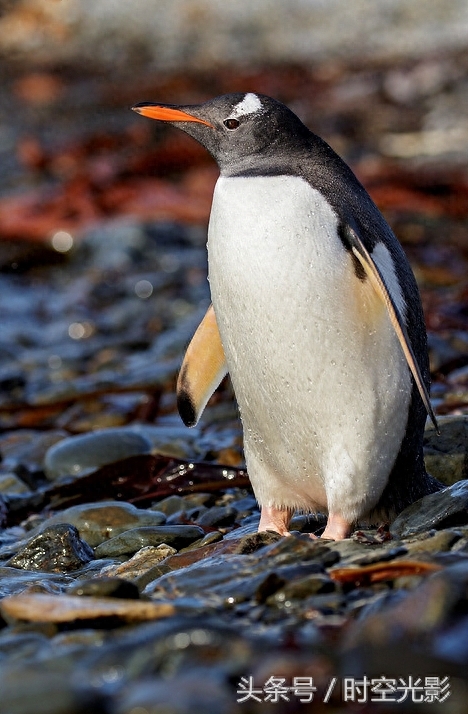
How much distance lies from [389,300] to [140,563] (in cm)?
106

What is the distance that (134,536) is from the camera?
366 cm

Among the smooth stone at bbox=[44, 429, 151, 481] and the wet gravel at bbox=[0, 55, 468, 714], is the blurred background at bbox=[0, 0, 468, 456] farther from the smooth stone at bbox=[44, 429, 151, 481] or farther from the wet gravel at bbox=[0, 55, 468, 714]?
the smooth stone at bbox=[44, 429, 151, 481]

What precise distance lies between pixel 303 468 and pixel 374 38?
13.0m

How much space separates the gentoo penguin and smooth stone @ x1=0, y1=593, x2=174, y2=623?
1094 mm

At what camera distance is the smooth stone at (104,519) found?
3.94 m

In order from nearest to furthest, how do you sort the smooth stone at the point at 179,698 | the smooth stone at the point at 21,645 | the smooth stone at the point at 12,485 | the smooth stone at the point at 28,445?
the smooth stone at the point at 179,698, the smooth stone at the point at 21,645, the smooth stone at the point at 12,485, the smooth stone at the point at 28,445

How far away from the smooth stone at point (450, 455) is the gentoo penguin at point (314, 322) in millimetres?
480

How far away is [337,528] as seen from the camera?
3.43 metres

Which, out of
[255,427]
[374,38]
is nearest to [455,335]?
[255,427]

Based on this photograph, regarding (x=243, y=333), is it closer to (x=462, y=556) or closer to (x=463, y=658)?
(x=462, y=556)

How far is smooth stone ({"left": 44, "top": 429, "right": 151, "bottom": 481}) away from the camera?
16.1 ft

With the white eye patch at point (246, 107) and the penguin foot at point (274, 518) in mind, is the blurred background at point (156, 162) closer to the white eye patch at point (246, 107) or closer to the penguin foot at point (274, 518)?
the penguin foot at point (274, 518)

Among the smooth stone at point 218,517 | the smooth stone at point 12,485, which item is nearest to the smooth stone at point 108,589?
the smooth stone at point 218,517

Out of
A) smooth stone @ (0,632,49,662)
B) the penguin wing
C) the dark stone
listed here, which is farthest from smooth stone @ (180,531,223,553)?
smooth stone @ (0,632,49,662)
